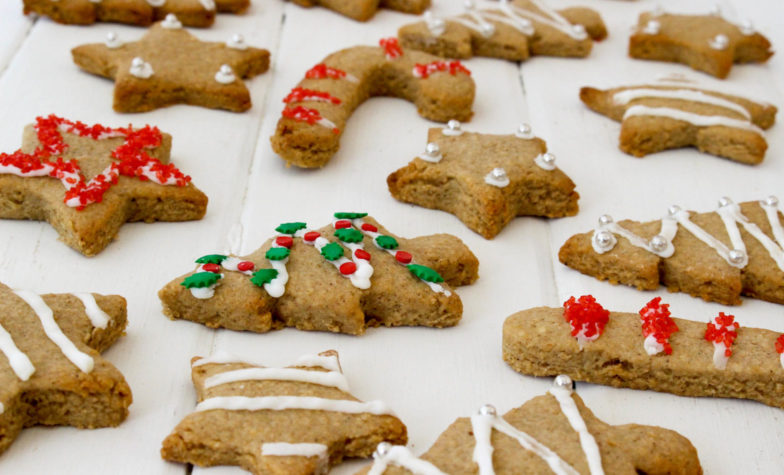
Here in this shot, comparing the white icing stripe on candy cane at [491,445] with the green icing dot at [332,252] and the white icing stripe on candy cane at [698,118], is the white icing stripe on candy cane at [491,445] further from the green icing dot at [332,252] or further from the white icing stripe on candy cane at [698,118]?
the white icing stripe on candy cane at [698,118]

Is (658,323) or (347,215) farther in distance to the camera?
(347,215)

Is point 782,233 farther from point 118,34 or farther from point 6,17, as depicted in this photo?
point 6,17

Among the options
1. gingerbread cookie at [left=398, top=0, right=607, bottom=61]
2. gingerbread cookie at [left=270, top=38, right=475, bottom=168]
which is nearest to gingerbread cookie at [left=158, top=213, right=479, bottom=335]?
gingerbread cookie at [left=270, top=38, right=475, bottom=168]

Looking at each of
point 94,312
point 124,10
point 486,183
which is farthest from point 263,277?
point 124,10

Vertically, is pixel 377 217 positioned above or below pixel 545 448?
below

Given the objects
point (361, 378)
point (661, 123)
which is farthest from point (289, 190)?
point (661, 123)

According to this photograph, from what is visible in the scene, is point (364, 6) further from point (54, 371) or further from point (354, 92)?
point (54, 371)

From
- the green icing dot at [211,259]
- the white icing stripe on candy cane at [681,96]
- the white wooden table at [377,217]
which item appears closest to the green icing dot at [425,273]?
the white wooden table at [377,217]
